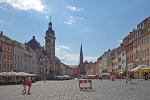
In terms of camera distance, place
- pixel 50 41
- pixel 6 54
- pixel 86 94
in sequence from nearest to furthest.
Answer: pixel 86 94 < pixel 6 54 < pixel 50 41

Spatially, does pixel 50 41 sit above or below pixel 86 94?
above

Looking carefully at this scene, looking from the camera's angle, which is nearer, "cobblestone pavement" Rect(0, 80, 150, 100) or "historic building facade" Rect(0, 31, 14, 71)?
"cobblestone pavement" Rect(0, 80, 150, 100)

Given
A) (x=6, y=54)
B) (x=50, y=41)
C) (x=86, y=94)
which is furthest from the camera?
(x=50, y=41)

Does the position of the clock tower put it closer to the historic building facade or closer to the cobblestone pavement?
the historic building facade

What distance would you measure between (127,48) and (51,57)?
66.0m

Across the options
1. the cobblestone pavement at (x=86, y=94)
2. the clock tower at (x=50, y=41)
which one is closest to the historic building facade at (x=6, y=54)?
the cobblestone pavement at (x=86, y=94)

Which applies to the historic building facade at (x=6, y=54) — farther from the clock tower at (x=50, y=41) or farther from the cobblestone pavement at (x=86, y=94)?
the clock tower at (x=50, y=41)

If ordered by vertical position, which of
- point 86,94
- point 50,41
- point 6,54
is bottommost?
point 86,94

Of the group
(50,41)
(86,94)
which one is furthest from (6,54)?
(50,41)

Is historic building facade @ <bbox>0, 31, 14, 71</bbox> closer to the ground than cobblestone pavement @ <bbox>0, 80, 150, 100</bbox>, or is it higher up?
higher up

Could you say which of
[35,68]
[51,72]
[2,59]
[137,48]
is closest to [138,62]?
[137,48]

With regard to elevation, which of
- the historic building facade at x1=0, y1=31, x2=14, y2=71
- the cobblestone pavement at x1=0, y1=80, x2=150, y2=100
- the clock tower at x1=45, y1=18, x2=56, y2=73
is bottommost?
the cobblestone pavement at x1=0, y1=80, x2=150, y2=100

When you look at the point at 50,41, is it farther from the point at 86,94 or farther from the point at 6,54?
the point at 86,94

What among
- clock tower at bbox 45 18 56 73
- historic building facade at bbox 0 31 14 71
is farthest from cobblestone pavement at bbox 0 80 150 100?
clock tower at bbox 45 18 56 73
